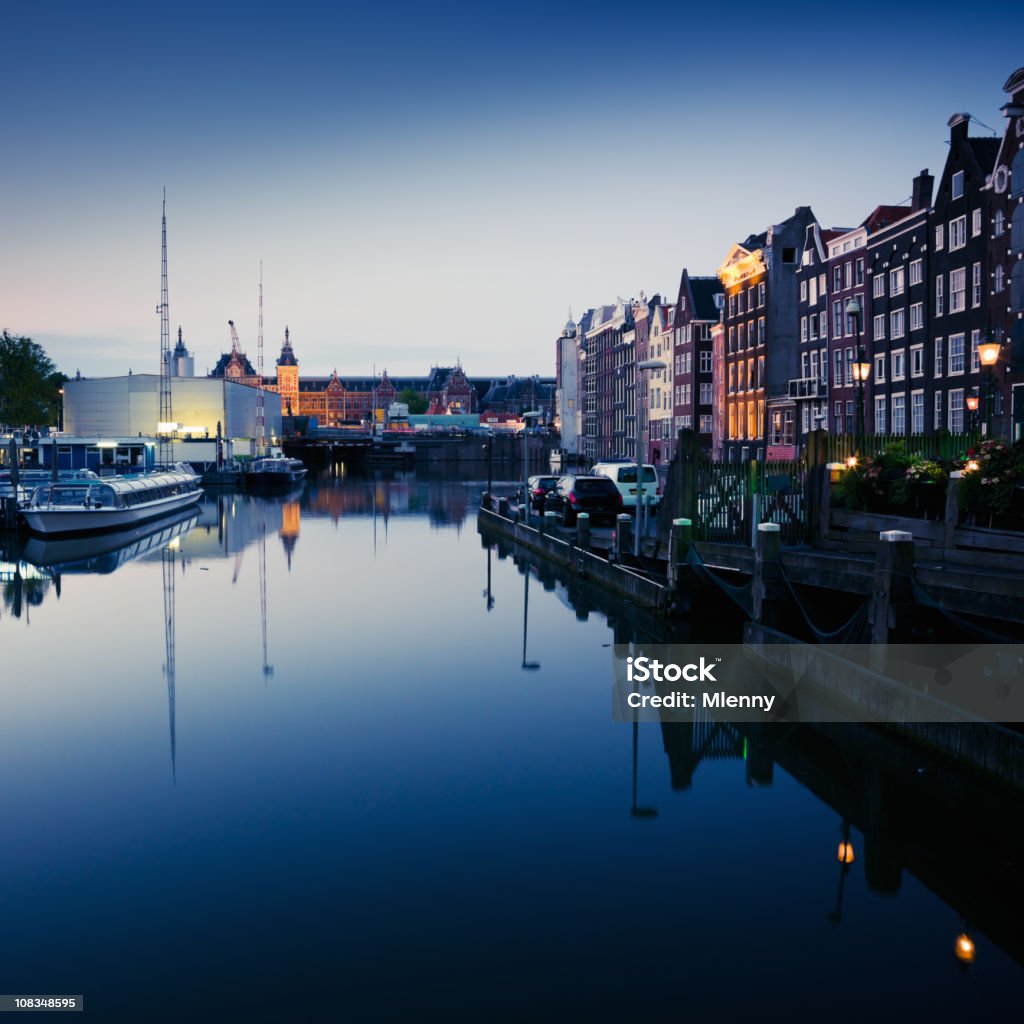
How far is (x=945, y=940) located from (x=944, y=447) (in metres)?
14.2

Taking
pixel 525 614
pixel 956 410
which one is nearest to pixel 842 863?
pixel 525 614

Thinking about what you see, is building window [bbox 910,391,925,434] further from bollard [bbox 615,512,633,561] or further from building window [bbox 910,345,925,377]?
bollard [bbox 615,512,633,561]

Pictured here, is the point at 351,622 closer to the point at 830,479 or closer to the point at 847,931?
the point at 830,479

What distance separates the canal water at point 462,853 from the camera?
9945 millimetres

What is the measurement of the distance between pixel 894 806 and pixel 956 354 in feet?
144

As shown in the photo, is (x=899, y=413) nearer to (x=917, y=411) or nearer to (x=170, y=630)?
(x=917, y=411)

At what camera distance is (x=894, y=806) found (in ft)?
47.0

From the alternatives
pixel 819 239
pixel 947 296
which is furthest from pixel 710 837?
pixel 819 239

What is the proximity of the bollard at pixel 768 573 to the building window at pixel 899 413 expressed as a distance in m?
42.0

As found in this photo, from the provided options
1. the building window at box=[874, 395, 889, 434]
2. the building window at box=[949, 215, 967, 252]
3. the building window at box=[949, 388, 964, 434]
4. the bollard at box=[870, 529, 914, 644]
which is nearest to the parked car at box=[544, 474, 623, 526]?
the building window at box=[949, 388, 964, 434]

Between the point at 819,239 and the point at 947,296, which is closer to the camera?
the point at 947,296

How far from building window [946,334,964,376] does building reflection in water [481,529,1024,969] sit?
39.3 metres

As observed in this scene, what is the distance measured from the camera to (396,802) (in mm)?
15008

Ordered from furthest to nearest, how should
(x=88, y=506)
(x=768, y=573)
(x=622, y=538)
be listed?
(x=88, y=506), (x=622, y=538), (x=768, y=573)
